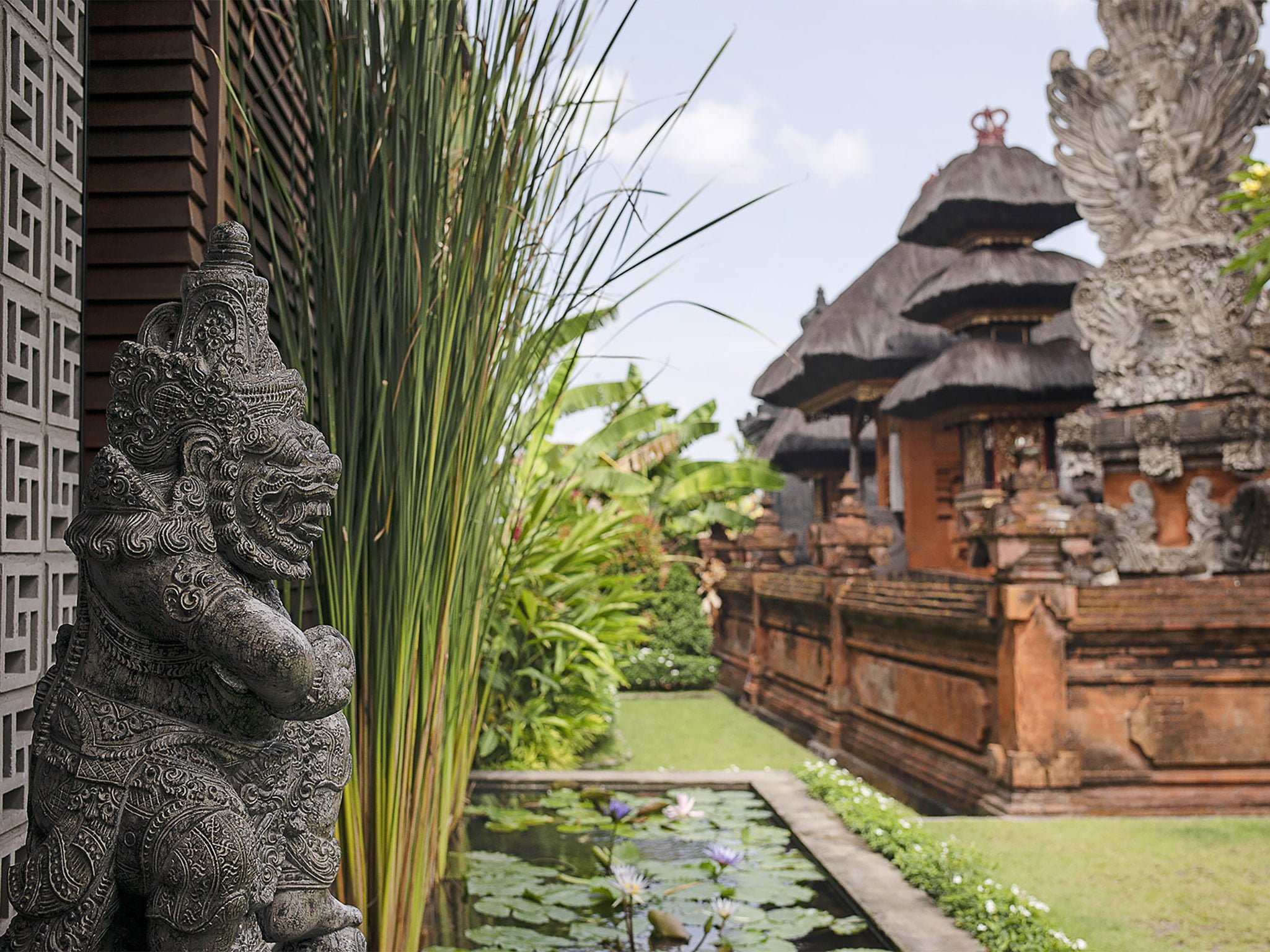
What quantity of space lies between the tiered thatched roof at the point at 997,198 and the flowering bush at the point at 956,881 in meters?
6.51

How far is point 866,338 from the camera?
465 inches

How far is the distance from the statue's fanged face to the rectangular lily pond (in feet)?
5.71

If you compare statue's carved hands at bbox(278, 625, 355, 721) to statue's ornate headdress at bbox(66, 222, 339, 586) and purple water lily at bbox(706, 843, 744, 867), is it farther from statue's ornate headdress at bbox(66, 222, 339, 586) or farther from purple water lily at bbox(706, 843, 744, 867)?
purple water lily at bbox(706, 843, 744, 867)

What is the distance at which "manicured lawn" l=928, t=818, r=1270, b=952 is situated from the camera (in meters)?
3.63

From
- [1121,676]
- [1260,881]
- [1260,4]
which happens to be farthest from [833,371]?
[1260,881]

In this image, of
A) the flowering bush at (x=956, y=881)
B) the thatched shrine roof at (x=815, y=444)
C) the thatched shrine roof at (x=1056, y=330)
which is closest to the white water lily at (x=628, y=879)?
the flowering bush at (x=956, y=881)

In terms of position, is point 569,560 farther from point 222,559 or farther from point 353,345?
point 222,559

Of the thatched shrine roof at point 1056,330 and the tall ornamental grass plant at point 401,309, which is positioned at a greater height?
the thatched shrine roof at point 1056,330

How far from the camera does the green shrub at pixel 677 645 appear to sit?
1206 centimetres

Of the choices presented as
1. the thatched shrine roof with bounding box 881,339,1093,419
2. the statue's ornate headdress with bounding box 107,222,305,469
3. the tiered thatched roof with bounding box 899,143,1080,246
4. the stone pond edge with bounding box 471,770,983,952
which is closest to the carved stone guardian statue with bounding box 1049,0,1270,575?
the thatched shrine roof with bounding box 881,339,1093,419

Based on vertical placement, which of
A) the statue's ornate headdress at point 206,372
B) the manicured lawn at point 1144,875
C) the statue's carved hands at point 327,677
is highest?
the statue's ornate headdress at point 206,372

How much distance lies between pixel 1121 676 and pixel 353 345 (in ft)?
15.4

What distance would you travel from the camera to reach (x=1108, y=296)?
785cm

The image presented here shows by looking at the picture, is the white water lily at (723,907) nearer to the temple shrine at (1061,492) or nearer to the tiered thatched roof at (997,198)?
the temple shrine at (1061,492)
